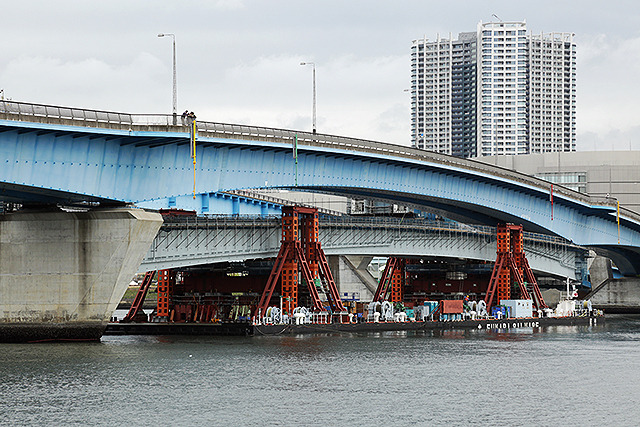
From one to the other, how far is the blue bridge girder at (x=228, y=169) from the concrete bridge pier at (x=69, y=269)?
5.29 feet

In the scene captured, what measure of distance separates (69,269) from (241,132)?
50.9ft

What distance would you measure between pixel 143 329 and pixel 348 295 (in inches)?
2243

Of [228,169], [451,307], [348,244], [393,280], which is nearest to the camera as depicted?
[228,169]

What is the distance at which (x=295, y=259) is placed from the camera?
85875 mm

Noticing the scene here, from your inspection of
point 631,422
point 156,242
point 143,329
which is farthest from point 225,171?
point 631,422

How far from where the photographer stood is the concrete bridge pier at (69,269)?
222 ft

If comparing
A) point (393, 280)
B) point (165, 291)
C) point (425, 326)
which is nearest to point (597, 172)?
point (393, 280)

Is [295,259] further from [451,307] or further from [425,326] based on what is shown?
[451,307]

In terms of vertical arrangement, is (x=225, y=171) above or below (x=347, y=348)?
above

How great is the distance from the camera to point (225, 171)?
243 feet

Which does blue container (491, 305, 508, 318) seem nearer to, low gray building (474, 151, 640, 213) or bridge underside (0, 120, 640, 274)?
bridge underside (0, 120, 640, 274)

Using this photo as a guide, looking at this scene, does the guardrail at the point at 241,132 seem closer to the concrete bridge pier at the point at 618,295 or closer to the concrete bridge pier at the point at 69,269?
the concrete bridge pier at the point at 69,269

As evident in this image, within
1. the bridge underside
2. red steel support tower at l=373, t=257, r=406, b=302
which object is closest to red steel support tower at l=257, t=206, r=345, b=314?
the bridge underside

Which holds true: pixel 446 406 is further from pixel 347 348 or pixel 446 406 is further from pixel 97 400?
pixel 347 348
